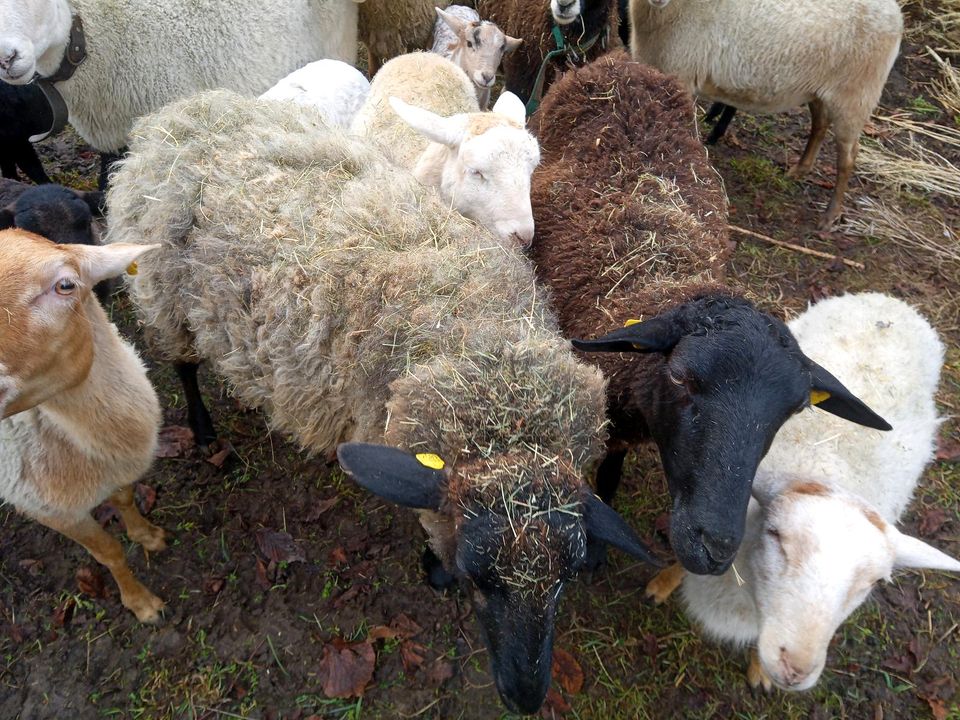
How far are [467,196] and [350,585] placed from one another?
2.49 m

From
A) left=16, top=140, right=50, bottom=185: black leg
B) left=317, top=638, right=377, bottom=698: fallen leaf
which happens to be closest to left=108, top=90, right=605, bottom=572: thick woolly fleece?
left=317, top=638, right=377, bottom=698: fallen leaf

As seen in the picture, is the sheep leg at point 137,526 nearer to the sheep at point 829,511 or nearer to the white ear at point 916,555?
the sheep at point 829,511

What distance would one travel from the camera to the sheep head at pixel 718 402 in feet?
7.40

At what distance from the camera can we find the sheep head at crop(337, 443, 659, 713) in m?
1.92

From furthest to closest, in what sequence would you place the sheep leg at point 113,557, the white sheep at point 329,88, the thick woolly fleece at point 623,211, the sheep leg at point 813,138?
the sheep leg at point 813,138 < the white sheep at point 329,88 < the thick woolly fleece at point 623,211 < the sheep leg at point 113,557

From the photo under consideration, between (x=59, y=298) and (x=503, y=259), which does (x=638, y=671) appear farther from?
(x=59, y=298)

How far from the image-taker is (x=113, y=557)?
3.10 m

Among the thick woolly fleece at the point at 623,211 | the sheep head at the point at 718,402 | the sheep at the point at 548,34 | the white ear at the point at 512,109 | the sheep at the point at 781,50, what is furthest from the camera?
the sheep at the point at 548,34

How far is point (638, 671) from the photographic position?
335 centimetres

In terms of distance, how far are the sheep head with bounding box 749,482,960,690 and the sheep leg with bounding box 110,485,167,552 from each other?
3.38m

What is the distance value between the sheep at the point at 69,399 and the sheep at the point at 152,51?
2726 mm

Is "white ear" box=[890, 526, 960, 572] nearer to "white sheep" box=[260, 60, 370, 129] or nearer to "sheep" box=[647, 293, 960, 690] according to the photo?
"sheep" box=[647, 293, 960, 690]

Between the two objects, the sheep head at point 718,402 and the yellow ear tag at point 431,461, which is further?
the sheep head at point 718,402

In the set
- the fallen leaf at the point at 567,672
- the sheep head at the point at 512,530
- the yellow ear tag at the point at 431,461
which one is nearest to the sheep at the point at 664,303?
the sheep head at the point at 512,530
